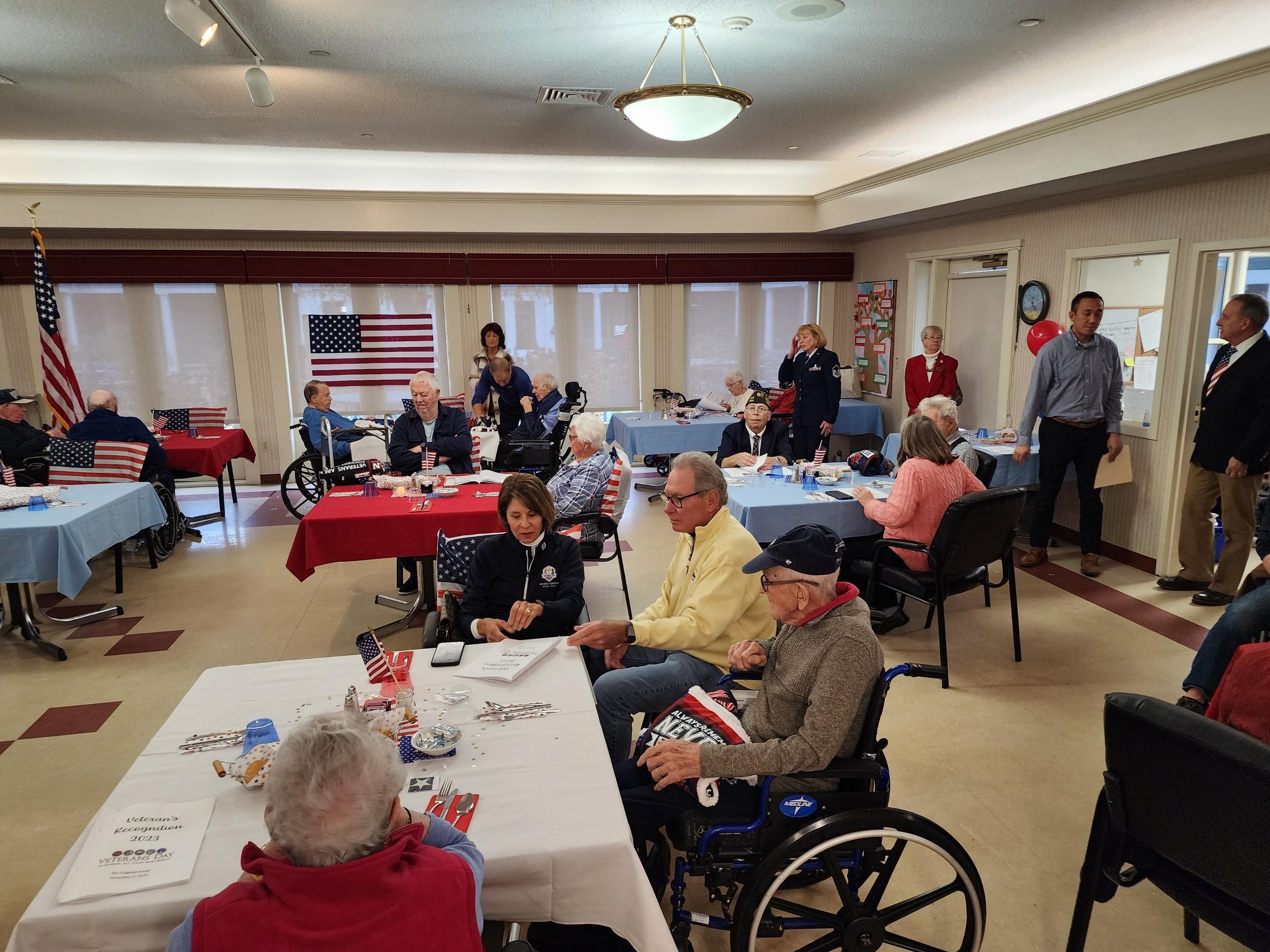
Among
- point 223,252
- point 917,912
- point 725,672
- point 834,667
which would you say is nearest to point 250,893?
point 834,667

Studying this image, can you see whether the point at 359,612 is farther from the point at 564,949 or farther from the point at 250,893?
the point at 250,893

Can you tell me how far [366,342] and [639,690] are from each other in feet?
23.5

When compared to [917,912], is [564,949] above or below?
above

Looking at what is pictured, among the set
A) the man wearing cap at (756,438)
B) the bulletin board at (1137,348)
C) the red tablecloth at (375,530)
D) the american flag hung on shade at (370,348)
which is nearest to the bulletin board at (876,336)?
the bulletin board at (1137,348)

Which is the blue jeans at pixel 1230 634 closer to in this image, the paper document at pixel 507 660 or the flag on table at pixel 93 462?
the paper document at pixel 507 660

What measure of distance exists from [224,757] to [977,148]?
19.7 feet

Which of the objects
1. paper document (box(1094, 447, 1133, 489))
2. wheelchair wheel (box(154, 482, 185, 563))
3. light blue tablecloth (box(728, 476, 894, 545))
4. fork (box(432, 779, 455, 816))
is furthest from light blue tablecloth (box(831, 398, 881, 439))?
fork (box(432, 779, 455, 816))

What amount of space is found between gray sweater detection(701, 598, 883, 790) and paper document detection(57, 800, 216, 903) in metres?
1.11

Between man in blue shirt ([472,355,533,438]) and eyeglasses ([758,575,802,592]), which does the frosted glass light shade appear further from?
man in blue shirt ([472,355,533,438])

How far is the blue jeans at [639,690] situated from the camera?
2.52 m

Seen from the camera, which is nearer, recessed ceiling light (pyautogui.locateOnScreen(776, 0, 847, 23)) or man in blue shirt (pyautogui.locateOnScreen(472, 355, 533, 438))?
recessed ceiling light (pyautogui.locateOnScreen(776, 0, 847, 23))

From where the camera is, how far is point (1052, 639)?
4227mm

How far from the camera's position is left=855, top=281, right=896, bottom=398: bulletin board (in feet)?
27.8

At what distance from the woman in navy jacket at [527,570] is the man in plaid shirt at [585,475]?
1216 millimetres
